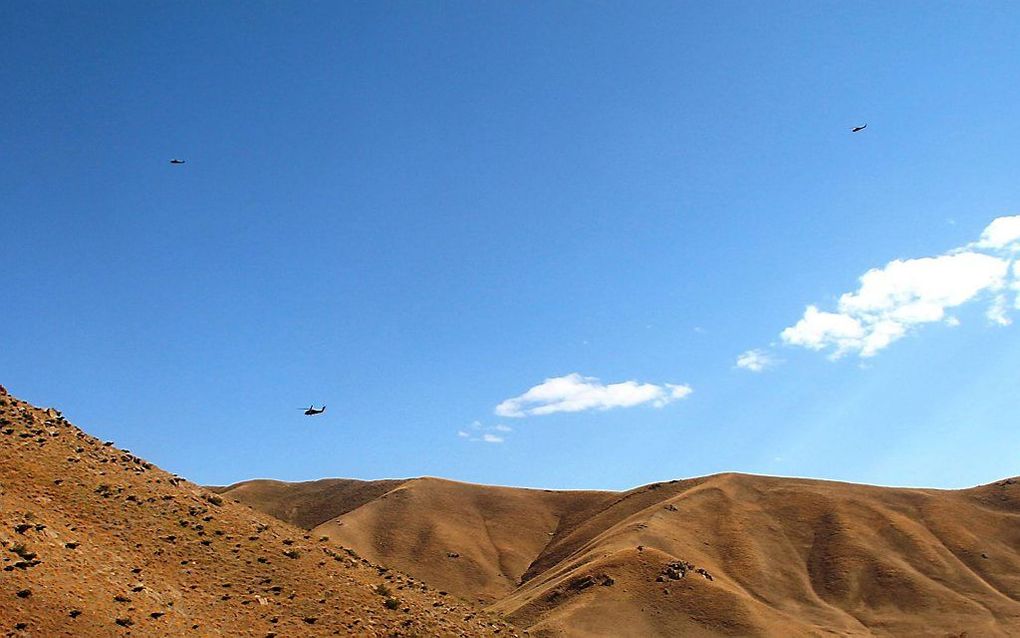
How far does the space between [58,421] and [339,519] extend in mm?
95410

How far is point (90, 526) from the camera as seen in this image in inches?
1281

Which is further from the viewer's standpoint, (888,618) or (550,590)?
(888,618)

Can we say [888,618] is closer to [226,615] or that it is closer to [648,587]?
[648,587]

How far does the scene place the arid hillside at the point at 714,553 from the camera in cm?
7900

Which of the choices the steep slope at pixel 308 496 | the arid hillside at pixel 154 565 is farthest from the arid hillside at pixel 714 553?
the arid hillside at pixel 154 565

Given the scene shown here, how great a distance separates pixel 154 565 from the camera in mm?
31766

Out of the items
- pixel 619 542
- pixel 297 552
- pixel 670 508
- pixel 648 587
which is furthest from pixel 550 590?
pixel 297 552

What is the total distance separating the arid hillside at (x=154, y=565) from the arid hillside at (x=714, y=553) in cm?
3740

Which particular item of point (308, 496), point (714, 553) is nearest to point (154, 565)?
point (714, 553)

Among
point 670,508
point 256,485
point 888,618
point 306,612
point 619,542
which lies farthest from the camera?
point 256,485

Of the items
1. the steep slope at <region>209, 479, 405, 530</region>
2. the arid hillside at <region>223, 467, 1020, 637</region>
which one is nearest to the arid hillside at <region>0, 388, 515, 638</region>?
the arid hillside at <region>223, 467, 1020, 637</region>

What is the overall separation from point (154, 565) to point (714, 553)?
3444 inches

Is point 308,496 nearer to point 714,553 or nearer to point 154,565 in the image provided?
point 714,553

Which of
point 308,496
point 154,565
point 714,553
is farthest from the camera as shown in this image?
point 308,496
